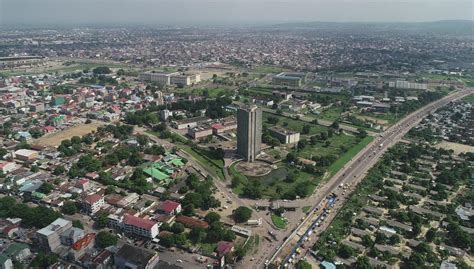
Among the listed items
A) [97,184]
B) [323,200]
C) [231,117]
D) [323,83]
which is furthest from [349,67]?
[97,184]

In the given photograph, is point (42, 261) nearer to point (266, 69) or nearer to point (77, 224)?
point (77, 224)

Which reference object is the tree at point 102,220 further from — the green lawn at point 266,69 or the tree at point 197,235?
the green lawn at point 266,69

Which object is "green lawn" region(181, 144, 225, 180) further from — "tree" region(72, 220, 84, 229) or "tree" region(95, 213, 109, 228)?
"tree" region(72, 220, 84, 229)

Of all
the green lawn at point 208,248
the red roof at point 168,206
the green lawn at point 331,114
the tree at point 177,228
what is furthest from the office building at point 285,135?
the green lawn at point 208,248

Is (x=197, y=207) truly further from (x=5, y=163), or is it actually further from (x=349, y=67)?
(x=349, y=67)

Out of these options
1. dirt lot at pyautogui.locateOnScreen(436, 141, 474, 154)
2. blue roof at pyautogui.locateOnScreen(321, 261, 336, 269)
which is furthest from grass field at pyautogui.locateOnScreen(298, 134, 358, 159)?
blue roof at pyautogui.locateOnScreen(321, 261, 336, 269)

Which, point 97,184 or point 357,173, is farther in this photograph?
point 357,173
